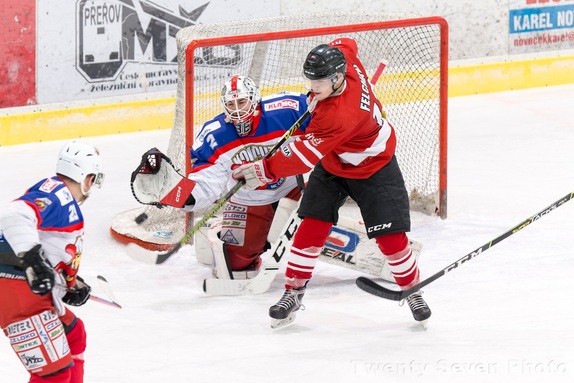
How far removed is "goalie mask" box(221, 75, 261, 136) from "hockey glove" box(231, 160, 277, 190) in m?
0.32

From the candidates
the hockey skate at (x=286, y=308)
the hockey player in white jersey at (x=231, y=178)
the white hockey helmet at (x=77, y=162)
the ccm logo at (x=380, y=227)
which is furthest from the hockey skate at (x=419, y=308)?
the white hockey helmet at (x=77, y=162)

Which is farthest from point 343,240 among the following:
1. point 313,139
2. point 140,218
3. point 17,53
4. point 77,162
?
point 17,53

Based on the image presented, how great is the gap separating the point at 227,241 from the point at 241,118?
53 centimetres

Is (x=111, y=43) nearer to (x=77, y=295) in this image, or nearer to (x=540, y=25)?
(x=540, y=25)

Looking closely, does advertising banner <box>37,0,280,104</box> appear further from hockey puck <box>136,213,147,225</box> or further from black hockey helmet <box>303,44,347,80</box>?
black hockey helmet <box>303,44,347,80</box>

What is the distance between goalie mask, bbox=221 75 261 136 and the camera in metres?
4.39

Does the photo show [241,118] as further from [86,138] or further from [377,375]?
[86,138]

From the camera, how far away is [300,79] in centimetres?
592

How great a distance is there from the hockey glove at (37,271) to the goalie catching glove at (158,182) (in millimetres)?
1414

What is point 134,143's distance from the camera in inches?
262

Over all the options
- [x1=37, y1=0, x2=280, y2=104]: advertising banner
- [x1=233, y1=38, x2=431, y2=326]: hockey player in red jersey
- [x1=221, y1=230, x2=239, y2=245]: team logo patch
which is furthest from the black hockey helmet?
[x1=37, y1=0, x2=280, y2=104]: advertising banner

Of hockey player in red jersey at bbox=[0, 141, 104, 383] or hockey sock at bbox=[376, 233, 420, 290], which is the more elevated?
hockey player in red jersey at bbox=[0, 141, 104, 383]

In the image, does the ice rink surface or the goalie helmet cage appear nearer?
the ice rink surface

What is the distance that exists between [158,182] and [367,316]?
36.8 inches
